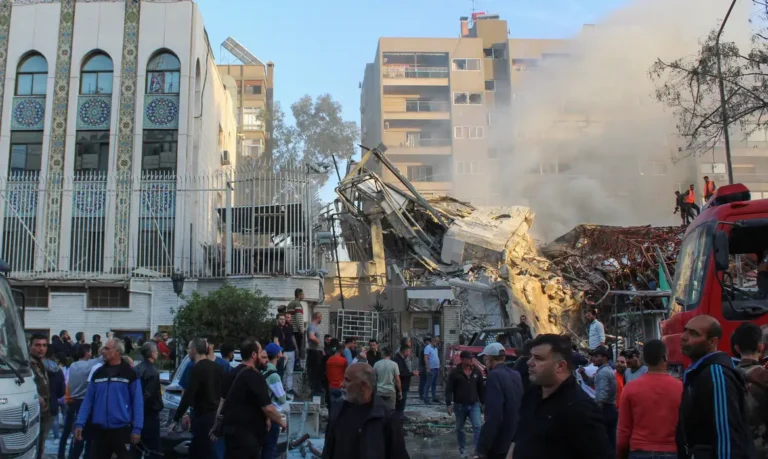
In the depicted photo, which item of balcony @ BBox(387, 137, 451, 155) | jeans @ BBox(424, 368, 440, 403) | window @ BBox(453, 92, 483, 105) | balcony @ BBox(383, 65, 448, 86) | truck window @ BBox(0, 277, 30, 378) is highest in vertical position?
balcony @ BBox(383, 65, 448, 86)

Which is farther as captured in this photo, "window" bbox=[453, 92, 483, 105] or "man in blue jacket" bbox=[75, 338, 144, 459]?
"window" bbox=[453, 92, 483, 105]

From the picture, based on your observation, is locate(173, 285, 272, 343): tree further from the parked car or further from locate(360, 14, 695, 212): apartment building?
locate(360, 14, 695, 212): apartment building

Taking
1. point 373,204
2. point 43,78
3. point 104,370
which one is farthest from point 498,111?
point 104,370

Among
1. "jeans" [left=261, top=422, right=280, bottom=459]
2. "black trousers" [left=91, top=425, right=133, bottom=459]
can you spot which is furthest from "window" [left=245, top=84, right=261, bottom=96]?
"black trousers" [left=91, top=425, right=133, bottom=459]

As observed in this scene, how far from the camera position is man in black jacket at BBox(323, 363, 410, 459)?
416 cm

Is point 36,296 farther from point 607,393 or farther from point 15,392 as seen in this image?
point 607,393

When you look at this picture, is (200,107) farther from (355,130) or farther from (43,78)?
(355,130)

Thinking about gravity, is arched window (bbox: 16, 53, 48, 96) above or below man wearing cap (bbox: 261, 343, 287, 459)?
above

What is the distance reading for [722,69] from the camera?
1379cm

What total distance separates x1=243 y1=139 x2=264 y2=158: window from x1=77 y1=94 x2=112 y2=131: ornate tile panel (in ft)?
85.9

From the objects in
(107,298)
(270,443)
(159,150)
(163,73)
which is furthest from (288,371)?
(163,73)

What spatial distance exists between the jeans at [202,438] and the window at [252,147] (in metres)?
44.0

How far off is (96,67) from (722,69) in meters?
19.5

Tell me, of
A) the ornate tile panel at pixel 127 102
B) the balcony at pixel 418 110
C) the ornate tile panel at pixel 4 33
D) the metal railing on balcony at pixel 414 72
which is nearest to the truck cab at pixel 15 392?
the ornate tile panel at pixel 127 102
